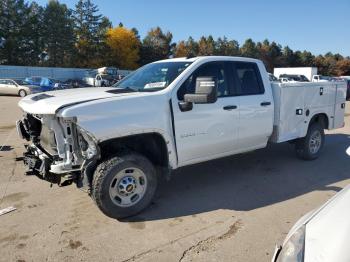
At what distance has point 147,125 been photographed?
4.49 metres

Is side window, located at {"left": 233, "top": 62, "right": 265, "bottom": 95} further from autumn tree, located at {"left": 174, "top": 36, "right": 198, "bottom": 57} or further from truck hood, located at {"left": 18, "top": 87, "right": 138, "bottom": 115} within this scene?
autumn tree, located at {"left": 174, "top": 36, "right": 198, "bottom": 57}

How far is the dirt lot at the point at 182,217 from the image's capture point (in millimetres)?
3742

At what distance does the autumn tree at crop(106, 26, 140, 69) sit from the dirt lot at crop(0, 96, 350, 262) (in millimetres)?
68813

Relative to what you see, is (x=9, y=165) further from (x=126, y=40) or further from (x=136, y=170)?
(x=126, y=40)

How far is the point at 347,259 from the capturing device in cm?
164

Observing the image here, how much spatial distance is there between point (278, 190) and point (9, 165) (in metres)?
4.90

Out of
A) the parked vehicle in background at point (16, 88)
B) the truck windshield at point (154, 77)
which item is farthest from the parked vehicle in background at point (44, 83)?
the truck windshield at point (154, 77)

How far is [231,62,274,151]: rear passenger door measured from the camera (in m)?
5.69

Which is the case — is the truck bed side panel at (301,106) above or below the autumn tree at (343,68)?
above

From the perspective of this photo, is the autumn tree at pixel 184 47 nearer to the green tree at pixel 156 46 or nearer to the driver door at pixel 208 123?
the green tree at pixel 156 46

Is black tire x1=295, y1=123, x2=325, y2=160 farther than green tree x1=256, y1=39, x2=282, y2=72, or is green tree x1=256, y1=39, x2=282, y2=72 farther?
green tree x1=256, y1=39, x2=282, y2=72

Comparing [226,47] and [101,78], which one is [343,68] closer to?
[226,47]

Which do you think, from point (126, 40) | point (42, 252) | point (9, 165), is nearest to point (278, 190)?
point (42, 252)

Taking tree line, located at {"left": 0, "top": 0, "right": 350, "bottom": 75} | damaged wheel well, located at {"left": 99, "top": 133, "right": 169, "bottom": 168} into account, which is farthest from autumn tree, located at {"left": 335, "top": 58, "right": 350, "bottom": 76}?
damaged wheel well, located at {"left": 99, "top": 133, "right": 169, "bottom": 168}
